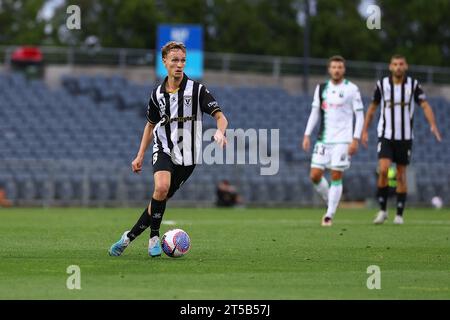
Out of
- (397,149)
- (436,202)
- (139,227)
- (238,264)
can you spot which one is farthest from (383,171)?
(436,202)

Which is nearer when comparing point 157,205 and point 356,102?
point 157,205

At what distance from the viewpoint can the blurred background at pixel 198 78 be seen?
30.1 m

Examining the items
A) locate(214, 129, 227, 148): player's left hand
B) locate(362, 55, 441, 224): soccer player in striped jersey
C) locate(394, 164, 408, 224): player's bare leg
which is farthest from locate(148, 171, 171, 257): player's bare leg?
locate(394, 164, 408, 224): player's bare leg

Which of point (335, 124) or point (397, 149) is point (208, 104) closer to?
point (335, 124)

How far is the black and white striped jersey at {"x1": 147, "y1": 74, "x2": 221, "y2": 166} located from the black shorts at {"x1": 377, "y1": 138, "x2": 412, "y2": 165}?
7007 millimetres

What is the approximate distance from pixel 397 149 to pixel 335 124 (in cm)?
135

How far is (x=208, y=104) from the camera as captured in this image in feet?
38.2

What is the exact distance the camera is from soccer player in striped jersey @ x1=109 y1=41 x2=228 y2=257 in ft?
37.9

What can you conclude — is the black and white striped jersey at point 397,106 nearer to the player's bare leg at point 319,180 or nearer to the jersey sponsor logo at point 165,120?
the player's bare leg at point 319,180

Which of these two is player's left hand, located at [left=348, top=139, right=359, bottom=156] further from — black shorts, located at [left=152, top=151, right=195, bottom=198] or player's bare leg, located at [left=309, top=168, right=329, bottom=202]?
black shorts, located at [left=152, top=151, right=195, bottom=198]

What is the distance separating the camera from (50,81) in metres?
39.4

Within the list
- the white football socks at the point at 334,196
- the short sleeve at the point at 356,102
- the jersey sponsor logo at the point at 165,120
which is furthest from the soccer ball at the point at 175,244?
the short sleeve at the point at 356,102

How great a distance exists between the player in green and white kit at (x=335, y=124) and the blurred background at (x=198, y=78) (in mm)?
4627
